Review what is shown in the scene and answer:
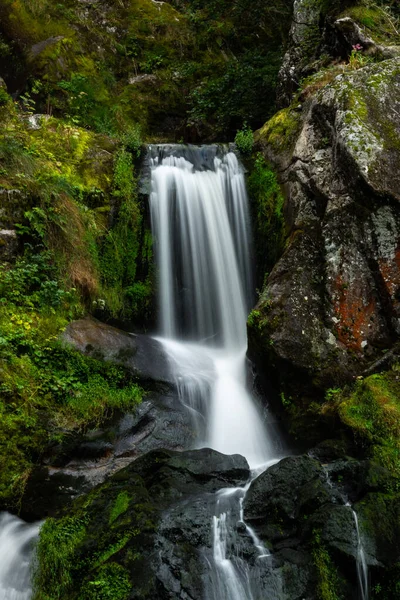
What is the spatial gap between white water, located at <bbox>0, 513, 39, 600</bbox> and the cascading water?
2.42m

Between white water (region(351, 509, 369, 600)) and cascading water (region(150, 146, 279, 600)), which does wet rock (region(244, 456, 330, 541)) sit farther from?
cascading water (region(150, 146, 279, 600))

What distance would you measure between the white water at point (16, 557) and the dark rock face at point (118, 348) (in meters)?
2.38

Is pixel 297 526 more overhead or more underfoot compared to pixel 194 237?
more underfoot

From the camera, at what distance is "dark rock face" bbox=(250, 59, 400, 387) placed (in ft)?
19.9

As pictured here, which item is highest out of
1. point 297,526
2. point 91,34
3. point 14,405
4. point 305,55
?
point 91,34

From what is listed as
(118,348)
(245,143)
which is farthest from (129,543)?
(245,143)

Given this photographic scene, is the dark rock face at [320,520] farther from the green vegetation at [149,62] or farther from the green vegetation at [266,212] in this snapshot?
the green vegetation at [149,62]

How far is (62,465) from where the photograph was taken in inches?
194

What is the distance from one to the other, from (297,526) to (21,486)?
8.78 feet

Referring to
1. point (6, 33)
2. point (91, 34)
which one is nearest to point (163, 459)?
point (6, 33)

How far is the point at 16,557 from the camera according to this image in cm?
374

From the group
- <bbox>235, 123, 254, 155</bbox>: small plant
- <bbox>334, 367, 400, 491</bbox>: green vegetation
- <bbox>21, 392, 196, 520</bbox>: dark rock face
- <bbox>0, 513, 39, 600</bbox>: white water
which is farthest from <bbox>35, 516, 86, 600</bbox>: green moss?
<bbox>235, 123, 254, 155</bbox>: small plant

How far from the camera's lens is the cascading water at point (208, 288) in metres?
6.30

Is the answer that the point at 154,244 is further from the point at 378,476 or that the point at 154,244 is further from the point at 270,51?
the point at 270,51
